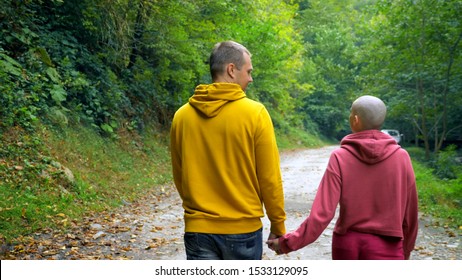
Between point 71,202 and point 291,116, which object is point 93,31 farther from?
point 291,116

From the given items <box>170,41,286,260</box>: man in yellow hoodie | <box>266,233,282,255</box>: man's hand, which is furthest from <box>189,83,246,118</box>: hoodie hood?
<box>266,233,282,255</box>: man's hand

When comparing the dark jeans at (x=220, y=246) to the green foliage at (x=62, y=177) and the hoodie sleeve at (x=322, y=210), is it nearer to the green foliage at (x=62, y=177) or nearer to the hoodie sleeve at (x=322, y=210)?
the hoodie sleeve at (x=322, y=210)

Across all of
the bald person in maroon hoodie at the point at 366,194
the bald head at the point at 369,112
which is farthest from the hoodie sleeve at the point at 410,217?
the bald head at the point at 369,112

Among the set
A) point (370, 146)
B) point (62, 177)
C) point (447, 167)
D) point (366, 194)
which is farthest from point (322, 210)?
point (447, 167)

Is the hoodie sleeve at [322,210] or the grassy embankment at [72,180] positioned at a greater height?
the hoodie sleeve at [322,210]

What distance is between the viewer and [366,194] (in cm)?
298

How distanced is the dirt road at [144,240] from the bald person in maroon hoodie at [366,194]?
3.54 metres

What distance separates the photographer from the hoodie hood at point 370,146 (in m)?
2.97

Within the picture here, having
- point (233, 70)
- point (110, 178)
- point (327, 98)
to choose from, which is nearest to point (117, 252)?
point (233, 70)

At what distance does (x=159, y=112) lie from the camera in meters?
19.1

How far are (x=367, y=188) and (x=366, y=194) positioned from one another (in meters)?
0.04

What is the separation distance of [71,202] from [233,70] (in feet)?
22.5

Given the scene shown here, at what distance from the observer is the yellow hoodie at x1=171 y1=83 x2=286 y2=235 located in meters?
2.87

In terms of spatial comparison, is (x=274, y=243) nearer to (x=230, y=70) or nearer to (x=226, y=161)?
(x=226, y=161)
